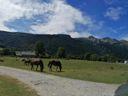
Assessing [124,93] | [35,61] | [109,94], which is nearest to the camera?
[124,93]

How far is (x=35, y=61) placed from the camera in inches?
2357

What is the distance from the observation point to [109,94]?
23.7 m

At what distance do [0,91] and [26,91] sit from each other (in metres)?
2.19

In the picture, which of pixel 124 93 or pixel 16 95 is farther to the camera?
pixel 16 95

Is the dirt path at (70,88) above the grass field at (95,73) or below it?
below

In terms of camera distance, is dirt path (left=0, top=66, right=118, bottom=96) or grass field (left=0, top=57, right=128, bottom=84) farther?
grass field (left=0, top=57, right=128, bottom=84)

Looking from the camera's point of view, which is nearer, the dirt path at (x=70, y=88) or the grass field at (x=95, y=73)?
the dirt path at (x=70, y=88)

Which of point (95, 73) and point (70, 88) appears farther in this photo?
point (95, 73)

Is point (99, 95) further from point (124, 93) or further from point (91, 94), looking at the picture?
point (124, 93)

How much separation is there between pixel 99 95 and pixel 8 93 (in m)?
6.54

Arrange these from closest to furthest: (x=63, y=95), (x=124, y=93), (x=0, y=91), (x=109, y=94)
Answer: (x=124, y=93)
(x=63, y=95)
(x=109, y=94)
(x=0, y=91)

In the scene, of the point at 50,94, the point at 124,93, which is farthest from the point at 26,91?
the point at 124,93

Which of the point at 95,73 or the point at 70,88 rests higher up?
the point at 95,73

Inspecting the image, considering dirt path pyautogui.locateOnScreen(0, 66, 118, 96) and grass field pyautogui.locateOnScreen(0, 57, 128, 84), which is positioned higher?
grass field pyautogui.locateOnScreen(0, 57, 128, 84)
